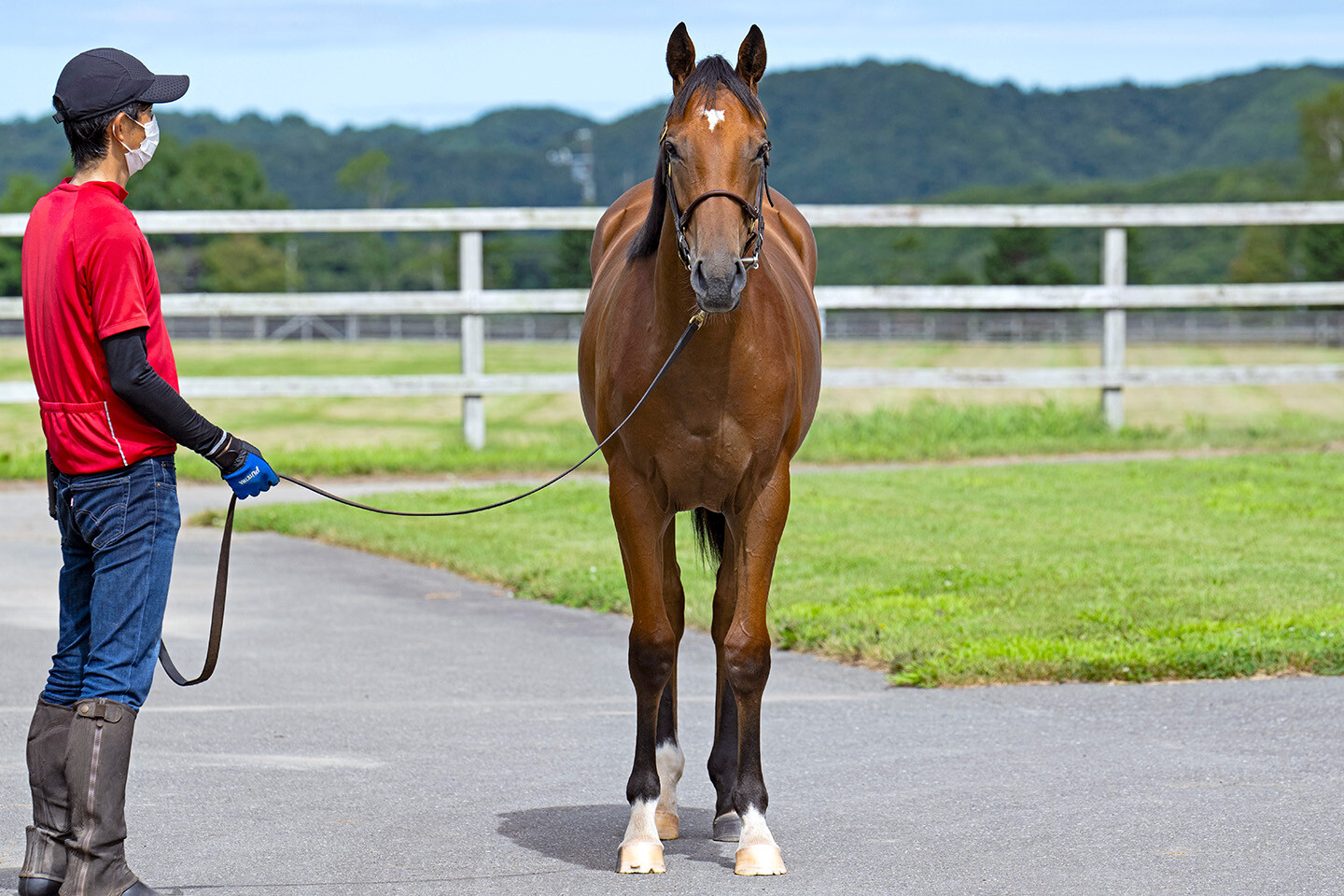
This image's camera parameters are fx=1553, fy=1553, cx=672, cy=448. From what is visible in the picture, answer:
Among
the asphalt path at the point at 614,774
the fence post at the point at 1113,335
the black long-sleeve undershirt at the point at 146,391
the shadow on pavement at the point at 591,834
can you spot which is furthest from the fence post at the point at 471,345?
the black long-sleeve undershirt at the point at 146,391

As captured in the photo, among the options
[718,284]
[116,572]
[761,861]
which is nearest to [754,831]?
[761,861]

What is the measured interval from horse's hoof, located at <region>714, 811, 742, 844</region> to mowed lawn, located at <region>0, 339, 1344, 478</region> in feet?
26.1

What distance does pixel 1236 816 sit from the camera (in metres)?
4.54

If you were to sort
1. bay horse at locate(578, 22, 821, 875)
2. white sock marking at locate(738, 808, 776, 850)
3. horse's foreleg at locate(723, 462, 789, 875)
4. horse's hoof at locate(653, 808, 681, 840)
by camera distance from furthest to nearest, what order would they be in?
horse's hoof at locate(653, 808, 681, 840) → horse's foreleg at locate(723, 462, 789, 875) → white sock marking at locate(738, 808, 776, 850) → bay horse at locate(578, 22, 821, 875)

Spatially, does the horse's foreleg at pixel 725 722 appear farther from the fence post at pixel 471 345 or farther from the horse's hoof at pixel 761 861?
the fence post at pixel 471 345

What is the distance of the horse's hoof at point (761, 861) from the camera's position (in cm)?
418

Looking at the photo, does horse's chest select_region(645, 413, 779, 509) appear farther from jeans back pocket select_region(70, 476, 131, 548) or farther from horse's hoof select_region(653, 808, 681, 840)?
jeans back pocket select_region(70, 476, 131, 548)

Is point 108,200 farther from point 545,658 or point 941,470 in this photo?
point 941,470

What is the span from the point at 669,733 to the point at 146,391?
1945 millimetres

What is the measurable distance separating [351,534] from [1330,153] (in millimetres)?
104709

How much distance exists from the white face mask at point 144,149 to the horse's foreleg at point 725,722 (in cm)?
202

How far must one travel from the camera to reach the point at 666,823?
4.64m

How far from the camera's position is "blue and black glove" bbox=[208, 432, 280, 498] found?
13.1ft

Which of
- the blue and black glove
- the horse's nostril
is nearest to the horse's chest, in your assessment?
the horse's nostril
